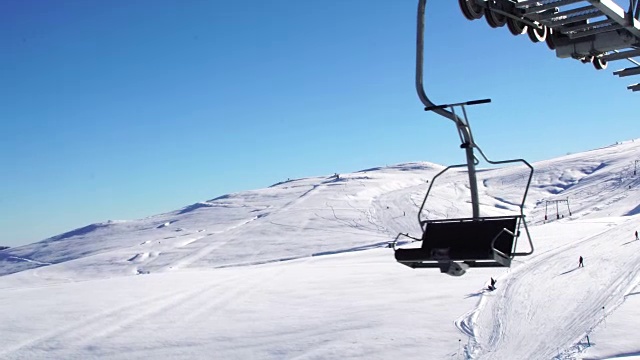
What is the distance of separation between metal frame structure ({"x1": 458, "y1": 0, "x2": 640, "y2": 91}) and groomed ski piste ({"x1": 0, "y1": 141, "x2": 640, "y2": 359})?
16.4m

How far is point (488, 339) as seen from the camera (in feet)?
77.9

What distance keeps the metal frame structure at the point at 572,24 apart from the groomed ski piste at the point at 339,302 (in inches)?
645

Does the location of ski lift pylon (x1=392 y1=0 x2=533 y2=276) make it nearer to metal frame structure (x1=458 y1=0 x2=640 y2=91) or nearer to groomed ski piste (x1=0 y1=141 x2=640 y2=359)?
metal frame structure (x1=458 y1=0 x2=640 y2=91)

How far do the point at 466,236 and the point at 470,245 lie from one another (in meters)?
0.16

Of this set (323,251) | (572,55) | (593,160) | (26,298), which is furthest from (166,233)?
(572,55)

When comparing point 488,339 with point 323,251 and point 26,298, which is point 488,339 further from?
point 323,251

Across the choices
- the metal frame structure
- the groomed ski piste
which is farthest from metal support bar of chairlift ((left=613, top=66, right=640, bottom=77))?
the groomed ski piste

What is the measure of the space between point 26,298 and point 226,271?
51.3 ft

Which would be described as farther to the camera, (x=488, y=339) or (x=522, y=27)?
(x=488, y=339)

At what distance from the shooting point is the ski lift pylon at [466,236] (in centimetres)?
464

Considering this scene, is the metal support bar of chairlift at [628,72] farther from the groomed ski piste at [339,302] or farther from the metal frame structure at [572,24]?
the groomed ski piste at [339,302]

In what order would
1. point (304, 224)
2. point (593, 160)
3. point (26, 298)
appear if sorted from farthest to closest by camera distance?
point (593, 160), point (304, 224), point (26, 298)

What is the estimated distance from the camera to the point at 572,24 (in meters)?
6.55

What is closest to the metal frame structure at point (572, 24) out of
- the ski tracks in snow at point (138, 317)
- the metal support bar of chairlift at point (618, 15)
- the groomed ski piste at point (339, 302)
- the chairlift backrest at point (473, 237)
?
the metal support bar of chairlift at point (618, 15)
